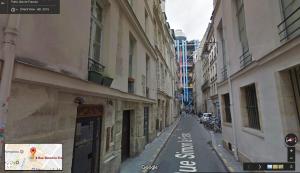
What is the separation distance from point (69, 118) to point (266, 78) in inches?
202

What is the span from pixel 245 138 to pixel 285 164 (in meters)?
5.55

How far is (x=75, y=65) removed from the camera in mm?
3766

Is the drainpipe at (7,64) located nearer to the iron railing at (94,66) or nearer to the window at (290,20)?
the iron railing at (94,66)

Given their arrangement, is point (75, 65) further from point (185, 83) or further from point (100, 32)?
point (185, 83)

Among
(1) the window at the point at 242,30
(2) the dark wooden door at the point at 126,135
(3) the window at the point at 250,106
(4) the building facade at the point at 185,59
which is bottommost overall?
(2) the dark wooden door at the point at 126,135

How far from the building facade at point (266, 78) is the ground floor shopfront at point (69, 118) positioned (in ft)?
14.5

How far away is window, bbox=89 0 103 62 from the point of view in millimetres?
5046

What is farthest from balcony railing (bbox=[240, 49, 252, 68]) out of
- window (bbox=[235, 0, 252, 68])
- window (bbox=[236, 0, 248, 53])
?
window (bbox=[236, 0, 248, 53])

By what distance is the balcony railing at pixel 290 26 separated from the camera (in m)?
3.80

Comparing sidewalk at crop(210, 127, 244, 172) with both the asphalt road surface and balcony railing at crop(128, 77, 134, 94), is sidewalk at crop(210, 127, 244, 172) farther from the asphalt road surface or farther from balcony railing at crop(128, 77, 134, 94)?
balcony railing at crop(128, 77, 134, 94)

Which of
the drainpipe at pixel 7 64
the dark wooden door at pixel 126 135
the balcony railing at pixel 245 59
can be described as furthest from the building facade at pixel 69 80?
the balcony railing at pixel 245 59

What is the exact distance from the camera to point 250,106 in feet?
22.0

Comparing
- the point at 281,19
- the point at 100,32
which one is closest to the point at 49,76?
the point at 100,32

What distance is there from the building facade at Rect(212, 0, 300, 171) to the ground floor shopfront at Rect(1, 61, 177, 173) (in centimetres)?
441
